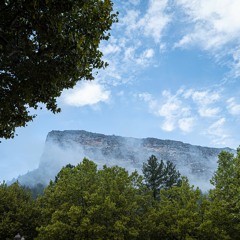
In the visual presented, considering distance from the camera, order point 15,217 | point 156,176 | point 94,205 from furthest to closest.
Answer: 1. point 156,176
2. point 15,217
3. point 94,205

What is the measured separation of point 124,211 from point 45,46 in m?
20.6

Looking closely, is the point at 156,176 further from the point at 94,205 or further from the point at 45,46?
the point at 45,46

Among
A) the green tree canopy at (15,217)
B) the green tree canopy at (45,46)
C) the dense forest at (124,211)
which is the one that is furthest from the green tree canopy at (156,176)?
the green tree canopy at (45,46)

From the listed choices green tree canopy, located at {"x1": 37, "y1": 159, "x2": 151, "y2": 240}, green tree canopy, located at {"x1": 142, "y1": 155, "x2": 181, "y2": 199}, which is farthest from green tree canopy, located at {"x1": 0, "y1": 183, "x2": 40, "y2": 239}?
green tree canopy, located at {"x1": 142, "y1": 155, "x2": 181, "y2": 199}

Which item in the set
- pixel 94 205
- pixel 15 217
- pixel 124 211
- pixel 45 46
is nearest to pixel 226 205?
pixel 124 211

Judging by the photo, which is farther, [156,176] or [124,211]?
[156,176]

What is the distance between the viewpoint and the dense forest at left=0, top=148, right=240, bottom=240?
24797 mm

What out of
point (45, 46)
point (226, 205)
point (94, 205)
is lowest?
point (94, 205)

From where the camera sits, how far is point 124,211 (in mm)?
27359

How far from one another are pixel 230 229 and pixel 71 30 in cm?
2315

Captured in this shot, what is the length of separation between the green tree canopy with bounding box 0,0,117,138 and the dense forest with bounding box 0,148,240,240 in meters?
16.1

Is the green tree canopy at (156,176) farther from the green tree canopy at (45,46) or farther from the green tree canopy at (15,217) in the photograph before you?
the green tree canopy at (45,46)

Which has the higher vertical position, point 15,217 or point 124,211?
point 124,211

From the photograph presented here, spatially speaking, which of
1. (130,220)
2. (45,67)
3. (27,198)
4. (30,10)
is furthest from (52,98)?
(27,198)
